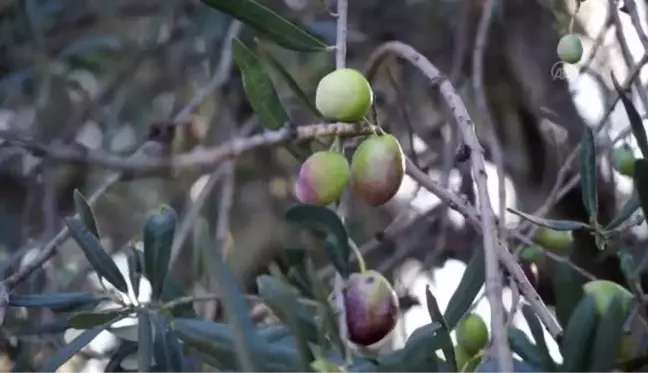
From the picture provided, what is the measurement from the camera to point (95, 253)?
19.8 inches

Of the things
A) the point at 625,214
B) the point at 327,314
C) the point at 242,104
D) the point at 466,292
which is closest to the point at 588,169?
the point at 625,214

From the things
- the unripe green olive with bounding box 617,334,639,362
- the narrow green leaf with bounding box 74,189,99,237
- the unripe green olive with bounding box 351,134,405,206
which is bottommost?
the unripe green olive with bounding box 617,334,639,362

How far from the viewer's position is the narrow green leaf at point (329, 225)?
387mm

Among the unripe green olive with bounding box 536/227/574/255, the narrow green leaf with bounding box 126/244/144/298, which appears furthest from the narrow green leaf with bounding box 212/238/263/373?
the unripe green olive with bounding box 536/227/574/255

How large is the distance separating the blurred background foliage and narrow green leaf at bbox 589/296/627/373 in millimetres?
653

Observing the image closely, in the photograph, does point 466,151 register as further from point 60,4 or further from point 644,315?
point 60,4

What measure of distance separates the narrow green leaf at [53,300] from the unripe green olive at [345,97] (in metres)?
0.20

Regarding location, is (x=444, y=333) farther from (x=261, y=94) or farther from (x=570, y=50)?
(x=570, y=50)

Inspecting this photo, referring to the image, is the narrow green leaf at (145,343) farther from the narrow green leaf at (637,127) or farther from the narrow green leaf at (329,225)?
the narrow green leaf at (637,127)

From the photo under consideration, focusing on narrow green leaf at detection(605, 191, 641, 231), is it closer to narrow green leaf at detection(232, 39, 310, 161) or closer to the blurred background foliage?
narrow green leaf at detection(232, 39, 310, 161)

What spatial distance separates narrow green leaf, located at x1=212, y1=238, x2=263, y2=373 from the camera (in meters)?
0.27

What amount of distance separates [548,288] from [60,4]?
752 millimetres

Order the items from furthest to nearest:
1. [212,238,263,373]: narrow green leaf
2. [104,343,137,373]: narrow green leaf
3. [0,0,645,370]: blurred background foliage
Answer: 1. [0,0,645,370]: blurred background foliage
2. [104,343,137,373]: narrow green leaf
3. [212,238,263,373]: narrow green leaf

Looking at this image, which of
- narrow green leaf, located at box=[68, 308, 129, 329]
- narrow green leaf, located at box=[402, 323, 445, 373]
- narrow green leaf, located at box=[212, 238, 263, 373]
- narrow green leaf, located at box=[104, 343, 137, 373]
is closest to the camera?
narrow green leaf, located at box=[212, 238, 263, 373]
